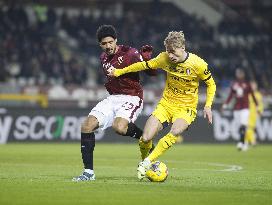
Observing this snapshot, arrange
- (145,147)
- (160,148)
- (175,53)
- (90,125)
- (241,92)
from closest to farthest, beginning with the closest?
(160,148), (175,53), (90,125), (145,147), (241,92)

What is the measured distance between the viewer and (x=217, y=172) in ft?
45.7

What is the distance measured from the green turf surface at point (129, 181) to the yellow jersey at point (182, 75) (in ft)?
4.04

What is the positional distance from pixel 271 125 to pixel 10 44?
35.1ft

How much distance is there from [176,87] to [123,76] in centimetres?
96

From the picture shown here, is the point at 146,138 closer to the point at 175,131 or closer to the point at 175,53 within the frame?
the point at 175,131

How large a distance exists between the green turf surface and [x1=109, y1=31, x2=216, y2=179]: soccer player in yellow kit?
81 centimetres

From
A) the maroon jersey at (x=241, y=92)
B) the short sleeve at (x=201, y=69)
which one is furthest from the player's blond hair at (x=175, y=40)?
the maroon jersey at (x=241, y=92)

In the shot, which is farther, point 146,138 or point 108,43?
point 108,43

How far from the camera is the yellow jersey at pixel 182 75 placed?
38.6 ft

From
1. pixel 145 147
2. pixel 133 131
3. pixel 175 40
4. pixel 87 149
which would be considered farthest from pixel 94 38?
pixel 175 40

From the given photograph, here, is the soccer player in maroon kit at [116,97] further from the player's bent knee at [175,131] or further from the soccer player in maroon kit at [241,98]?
the soccer player in maroon kit at [241,98]

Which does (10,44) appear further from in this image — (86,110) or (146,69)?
(146,69)

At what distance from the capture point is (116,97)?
12430 mm

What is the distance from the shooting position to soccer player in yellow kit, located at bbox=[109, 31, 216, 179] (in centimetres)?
1156
